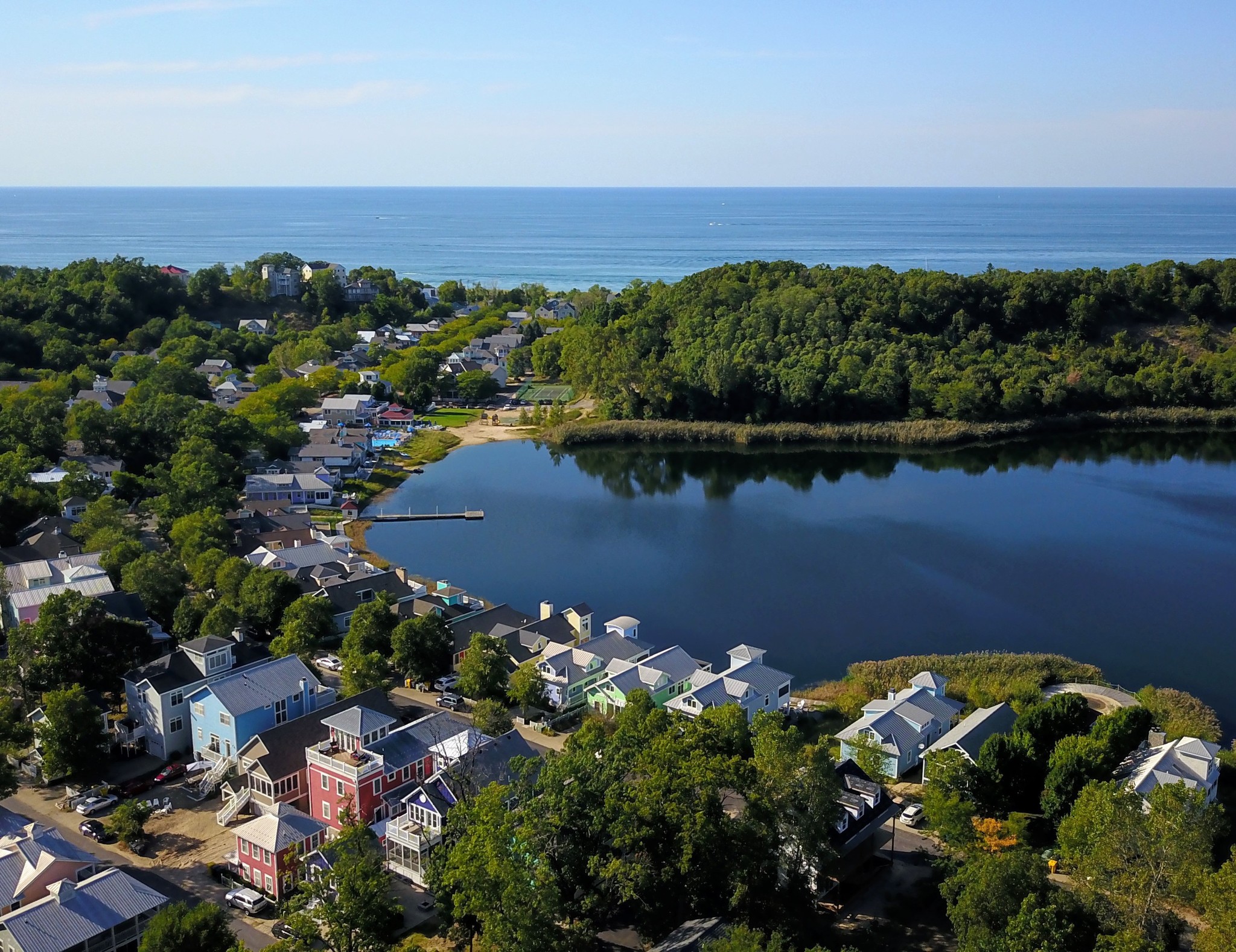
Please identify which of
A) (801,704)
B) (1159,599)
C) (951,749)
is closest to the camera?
(951,749)

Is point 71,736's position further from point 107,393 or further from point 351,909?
point 107,393

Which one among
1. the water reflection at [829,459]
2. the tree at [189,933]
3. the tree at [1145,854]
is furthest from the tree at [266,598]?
the water reflection at [829,459]

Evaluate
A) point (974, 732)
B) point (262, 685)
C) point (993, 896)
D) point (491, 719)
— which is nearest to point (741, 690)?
point (974, 732)

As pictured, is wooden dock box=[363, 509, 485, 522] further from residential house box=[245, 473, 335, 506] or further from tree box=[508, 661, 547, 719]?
tree box=[508, 661, 547, 719]

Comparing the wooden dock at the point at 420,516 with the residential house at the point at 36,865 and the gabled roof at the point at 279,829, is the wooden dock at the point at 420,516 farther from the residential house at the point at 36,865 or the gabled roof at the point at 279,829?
the residential house at the point at 36,865

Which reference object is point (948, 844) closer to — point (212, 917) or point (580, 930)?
point (580, 930)

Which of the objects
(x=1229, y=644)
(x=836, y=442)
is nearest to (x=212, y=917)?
(x=1229, y=644)
